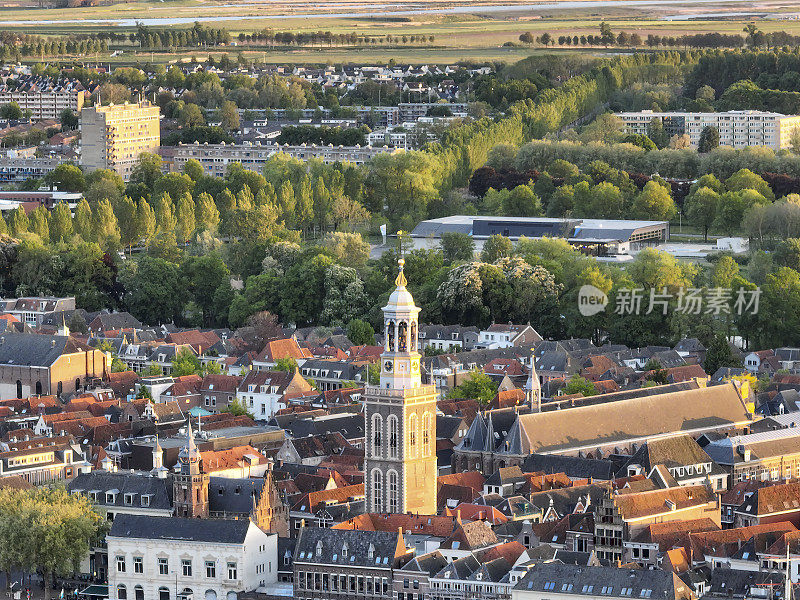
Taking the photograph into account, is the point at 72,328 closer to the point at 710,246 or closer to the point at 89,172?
the point at 710,246

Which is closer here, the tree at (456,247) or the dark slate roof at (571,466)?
the dark slate roof at (571,466)

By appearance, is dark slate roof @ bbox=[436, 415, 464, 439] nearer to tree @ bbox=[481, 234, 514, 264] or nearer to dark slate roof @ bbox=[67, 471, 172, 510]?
dark slate roof @ bbox=[67, 471, 172, 510]

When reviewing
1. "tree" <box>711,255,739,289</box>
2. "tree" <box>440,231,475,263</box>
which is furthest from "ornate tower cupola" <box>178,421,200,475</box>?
"tree" <box>440,231,475,263</box>

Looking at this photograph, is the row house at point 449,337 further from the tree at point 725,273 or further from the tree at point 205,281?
the tree at point 205,281

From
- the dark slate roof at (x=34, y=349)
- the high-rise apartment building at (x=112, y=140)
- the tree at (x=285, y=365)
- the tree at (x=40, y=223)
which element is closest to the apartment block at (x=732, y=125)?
the high-rise apartment building at (x=112, y=140)

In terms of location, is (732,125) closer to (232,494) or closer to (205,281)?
(205,281)

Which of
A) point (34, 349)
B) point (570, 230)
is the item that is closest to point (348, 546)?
point (34, 349)
